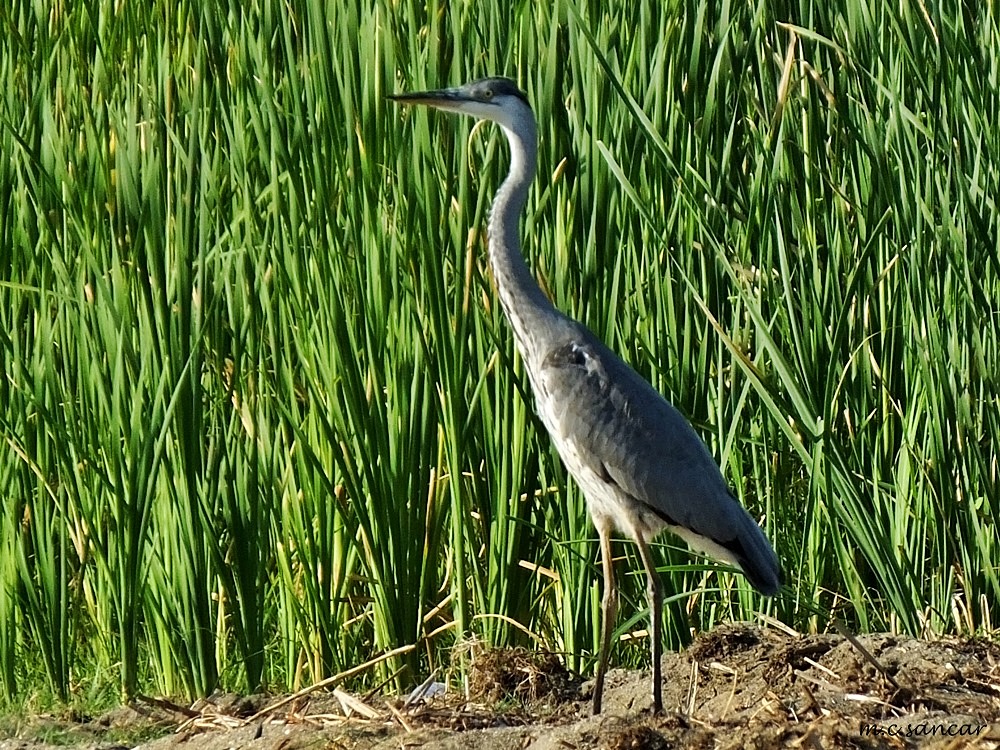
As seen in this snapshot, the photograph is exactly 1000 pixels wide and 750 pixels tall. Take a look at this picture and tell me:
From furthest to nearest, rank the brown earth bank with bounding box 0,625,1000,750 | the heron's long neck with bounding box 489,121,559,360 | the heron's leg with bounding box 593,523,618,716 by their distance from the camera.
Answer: the heron's long neck with bounding box 489,121,559,360, the heron's leg with bounding box 593,523,618,716, the brown earth bank with bounding box 0,625,1000,750

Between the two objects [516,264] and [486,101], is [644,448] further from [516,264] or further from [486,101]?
[486,101]

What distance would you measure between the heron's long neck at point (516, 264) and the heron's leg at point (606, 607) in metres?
0.47

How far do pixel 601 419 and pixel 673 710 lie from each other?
2.26 ft

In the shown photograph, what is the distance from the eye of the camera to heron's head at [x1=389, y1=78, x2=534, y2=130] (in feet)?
11.1

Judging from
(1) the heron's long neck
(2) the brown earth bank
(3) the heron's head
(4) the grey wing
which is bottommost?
(2) the brown earth bank

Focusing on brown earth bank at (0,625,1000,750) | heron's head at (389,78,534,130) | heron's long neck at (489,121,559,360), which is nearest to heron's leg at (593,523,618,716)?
brown earth bank at (0,625,1000,750)

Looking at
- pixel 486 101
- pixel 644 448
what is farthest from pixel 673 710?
pixel 486 101

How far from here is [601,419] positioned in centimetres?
341

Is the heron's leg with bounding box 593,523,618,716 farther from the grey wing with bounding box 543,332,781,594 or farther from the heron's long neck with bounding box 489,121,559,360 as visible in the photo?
the heron's long neck with bounding box 489,121,559,360

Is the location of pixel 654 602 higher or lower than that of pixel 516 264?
lower

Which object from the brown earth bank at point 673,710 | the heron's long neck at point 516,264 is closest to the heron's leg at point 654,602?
the brown earth bank at point 673,710

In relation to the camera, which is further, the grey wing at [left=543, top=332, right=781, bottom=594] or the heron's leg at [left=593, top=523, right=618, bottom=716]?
the grey wing at [left=543, top=332, right=781, bottom=594]

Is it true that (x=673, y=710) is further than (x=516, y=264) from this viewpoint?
No

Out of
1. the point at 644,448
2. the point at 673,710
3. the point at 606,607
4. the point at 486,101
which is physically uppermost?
the point at 486,101
